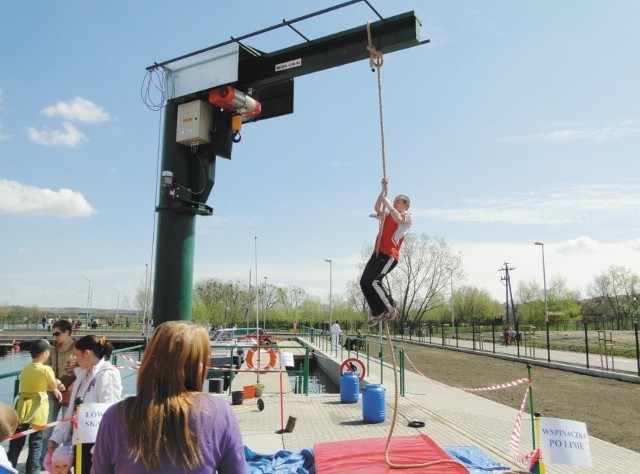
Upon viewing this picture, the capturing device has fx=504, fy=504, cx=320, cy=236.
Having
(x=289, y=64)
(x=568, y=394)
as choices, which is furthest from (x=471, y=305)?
(x=289, y=64)

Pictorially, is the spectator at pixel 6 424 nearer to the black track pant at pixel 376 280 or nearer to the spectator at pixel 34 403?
the spectator at pixel 34 403

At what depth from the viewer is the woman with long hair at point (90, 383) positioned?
170 inches

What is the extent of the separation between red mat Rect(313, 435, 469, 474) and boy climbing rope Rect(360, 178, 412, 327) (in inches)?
60.6

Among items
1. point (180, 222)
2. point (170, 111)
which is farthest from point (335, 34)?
point (180, 222)

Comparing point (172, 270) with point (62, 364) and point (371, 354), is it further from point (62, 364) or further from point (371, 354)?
point (371, 354)

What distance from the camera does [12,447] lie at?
5.97 meters

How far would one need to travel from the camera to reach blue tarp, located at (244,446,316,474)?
6.48 m

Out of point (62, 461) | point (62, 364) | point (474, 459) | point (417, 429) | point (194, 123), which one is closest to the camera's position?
point (62, 461)

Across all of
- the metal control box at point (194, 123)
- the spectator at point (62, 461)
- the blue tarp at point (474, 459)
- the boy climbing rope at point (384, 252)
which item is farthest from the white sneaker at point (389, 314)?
the metal control box at point (194, 123)

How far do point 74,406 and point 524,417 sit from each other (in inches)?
371

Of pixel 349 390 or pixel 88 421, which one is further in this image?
pixel 349 390

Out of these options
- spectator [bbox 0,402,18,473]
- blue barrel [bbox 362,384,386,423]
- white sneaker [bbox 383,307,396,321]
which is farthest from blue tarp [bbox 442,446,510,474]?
spectator [bbox 0,402,18,473]

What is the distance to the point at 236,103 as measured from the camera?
325 inches

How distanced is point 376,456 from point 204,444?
4259 millimetres
